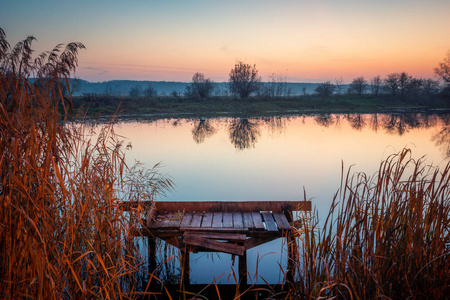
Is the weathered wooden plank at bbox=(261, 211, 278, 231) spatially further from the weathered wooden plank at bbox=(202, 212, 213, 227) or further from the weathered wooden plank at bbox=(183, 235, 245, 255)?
the weathered wooden plank at bbox=(202, 212, 213, 227)

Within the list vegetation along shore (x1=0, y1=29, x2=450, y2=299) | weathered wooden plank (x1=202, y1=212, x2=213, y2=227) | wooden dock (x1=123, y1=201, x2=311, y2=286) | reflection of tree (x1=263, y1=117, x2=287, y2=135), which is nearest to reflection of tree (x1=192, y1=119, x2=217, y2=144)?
reflection of tree (x1=263, y1=117, x2=287, y2=135)

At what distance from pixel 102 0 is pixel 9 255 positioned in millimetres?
16036

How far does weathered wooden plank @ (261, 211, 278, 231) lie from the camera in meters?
4.39

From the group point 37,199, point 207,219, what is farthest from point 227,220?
point 37,199

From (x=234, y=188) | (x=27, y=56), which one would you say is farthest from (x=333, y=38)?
(x=27, y=56)

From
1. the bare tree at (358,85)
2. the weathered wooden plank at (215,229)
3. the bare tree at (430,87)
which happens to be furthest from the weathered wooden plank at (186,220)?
the bare tree at (358,85)

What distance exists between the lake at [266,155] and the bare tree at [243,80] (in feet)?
47.7

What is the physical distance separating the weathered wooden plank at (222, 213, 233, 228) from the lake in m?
0.74

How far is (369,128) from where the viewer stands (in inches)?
806

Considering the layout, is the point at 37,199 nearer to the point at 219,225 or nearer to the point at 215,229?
the point at 215,229

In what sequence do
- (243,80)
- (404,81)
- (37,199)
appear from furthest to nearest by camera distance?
(404,81) → (243,80) → (37,199)

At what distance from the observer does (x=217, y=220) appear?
4691 mm

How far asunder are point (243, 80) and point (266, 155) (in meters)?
24.8

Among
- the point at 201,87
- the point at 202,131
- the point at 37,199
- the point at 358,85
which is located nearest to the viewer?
the point at 37,199
